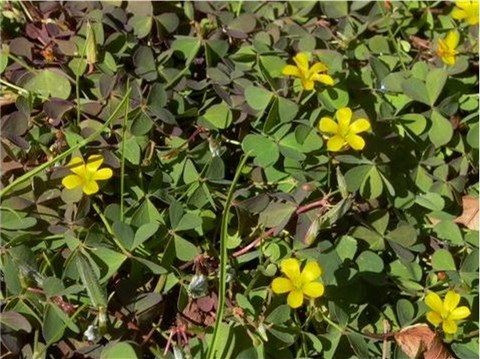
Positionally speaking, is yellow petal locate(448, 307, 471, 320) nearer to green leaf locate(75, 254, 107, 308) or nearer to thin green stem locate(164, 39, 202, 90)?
green leaf locate(75, 254, 107, 308)

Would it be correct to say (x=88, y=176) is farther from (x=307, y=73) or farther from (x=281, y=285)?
(x=307, y=73)

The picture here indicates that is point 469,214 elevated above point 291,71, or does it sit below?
below

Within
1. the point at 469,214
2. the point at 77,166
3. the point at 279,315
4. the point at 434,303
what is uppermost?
the point at 77,166

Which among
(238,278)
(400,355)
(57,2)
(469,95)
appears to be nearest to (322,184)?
(238,278)

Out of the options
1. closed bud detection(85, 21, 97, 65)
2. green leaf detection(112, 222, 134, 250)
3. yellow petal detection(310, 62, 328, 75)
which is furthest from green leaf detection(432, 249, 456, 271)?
closed bud detection(85, 21, 97, 65)

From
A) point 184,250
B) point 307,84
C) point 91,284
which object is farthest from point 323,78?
point 91,284

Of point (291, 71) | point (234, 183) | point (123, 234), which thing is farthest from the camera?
point (291, 71)
